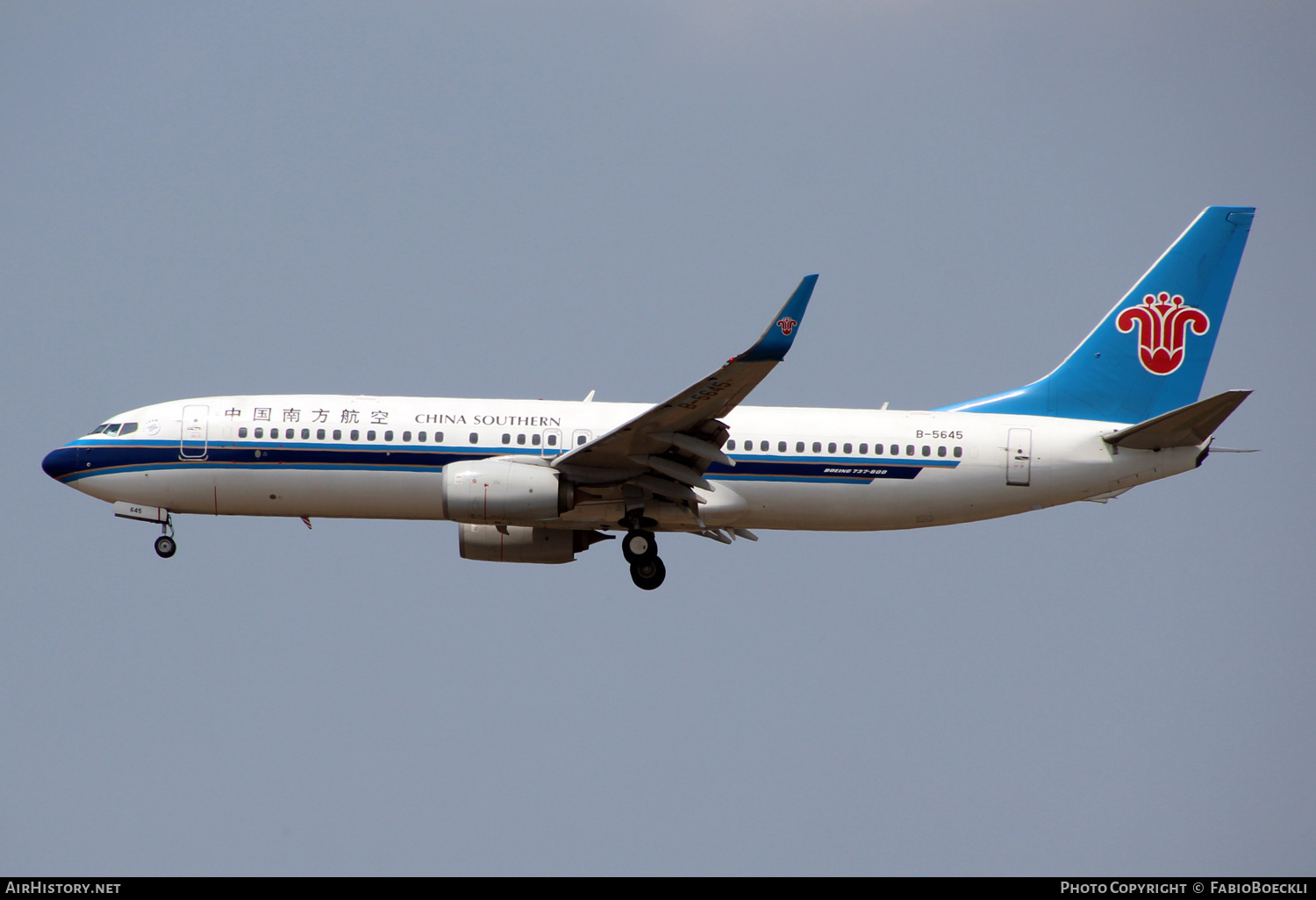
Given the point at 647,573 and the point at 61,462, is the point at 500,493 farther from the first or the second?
the point at 61,462

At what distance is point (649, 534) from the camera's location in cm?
2967

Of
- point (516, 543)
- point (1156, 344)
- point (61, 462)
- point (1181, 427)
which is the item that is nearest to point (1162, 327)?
point (1156, 344)

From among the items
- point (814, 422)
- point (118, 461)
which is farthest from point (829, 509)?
point (118, 461)

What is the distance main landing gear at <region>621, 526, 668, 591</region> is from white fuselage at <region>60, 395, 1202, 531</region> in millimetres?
510

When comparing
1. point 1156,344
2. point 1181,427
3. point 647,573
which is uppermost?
point 1156,344

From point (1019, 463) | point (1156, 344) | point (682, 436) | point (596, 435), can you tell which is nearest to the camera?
point (682, 436)

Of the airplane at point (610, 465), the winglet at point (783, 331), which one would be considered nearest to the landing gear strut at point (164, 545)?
the airplane at point (610, 465)

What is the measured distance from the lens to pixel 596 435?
1171 inches

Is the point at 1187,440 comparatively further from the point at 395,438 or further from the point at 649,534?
the point at 395,438

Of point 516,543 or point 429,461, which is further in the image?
point 516,543

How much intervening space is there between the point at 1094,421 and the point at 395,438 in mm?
15383

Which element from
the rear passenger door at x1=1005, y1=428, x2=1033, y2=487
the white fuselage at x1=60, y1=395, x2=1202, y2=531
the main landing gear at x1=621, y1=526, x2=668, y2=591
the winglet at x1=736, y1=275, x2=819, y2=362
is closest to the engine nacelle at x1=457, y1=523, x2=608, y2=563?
the white fuselage at x1=60, y1=395, x2=1202, y2=531

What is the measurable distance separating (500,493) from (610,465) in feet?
7.64
